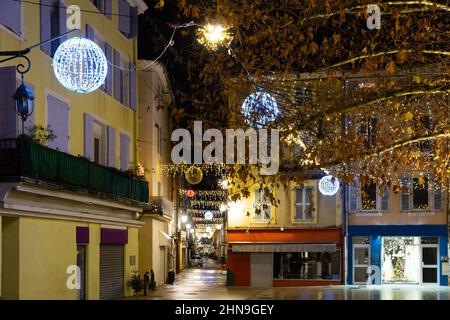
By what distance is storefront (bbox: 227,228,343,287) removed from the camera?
35281 millimetres

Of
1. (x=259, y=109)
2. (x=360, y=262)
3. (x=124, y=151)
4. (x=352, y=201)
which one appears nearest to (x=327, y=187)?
(x=352, y=201)

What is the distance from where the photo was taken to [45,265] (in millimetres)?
19875

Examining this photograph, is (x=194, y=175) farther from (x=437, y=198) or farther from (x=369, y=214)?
(x=437, y=198)

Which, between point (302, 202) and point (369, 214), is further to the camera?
point (302, 202)

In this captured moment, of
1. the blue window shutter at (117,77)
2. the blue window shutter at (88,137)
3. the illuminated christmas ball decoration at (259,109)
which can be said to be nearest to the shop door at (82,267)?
the blue window shutter at (88,137)

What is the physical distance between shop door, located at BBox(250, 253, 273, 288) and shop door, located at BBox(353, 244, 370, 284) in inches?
172

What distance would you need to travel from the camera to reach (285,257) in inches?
1425

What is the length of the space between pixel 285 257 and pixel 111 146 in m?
12.9

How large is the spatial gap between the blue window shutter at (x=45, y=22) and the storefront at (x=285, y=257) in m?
18.3

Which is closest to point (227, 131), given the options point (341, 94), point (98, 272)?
point (341, 94)

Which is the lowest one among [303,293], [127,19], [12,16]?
[303,293]

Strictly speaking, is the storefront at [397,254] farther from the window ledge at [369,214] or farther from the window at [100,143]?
the window at [100,143]

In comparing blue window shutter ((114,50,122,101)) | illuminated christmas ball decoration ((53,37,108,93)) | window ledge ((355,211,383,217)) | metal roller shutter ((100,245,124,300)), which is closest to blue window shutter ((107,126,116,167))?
blue window shutter ((114,50,122,101))

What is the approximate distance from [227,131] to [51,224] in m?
9.83
